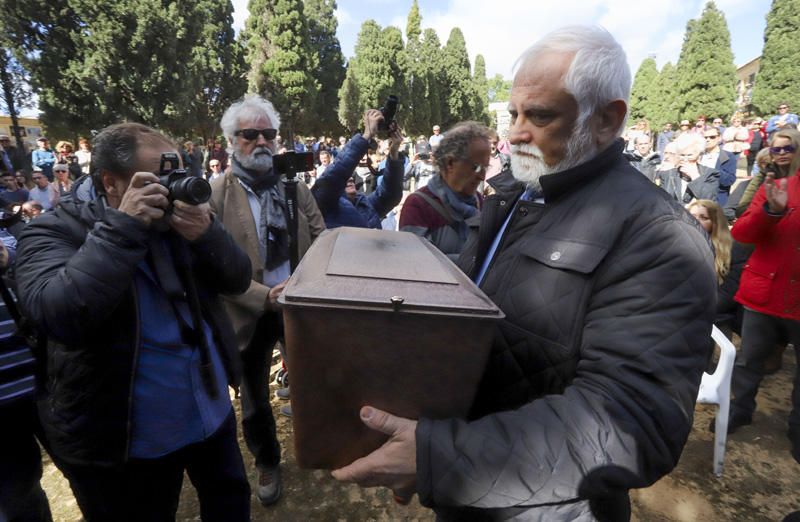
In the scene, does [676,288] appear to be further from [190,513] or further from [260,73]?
[260,73]

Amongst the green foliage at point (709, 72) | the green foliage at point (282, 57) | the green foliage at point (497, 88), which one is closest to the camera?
the green foliage at point (282, 57)

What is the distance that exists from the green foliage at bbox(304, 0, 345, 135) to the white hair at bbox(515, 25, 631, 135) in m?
32.3

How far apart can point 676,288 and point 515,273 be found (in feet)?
1.13

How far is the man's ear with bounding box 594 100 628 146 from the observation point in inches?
40.2

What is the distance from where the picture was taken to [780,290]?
8.87ft

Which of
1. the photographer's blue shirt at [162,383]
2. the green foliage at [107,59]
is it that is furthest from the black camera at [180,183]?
the green foliage at [107,59]

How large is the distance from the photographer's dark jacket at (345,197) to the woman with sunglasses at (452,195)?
0.51 meters

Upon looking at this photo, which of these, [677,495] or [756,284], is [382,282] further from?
[756,284]

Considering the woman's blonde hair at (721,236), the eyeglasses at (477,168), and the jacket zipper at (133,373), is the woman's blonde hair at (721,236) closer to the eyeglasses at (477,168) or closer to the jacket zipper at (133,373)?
the eyeglasses at (477,168)

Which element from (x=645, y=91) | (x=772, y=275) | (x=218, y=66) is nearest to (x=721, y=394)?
(x=772, y=275)

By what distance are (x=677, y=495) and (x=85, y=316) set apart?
10.6 ft

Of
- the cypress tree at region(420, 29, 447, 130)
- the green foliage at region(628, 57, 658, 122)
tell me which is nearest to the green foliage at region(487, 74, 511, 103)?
the green foliage at region(628, 57, 658, 122)

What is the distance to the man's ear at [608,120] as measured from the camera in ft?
3.35

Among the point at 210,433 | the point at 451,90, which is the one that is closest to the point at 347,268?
the point at 210,433
